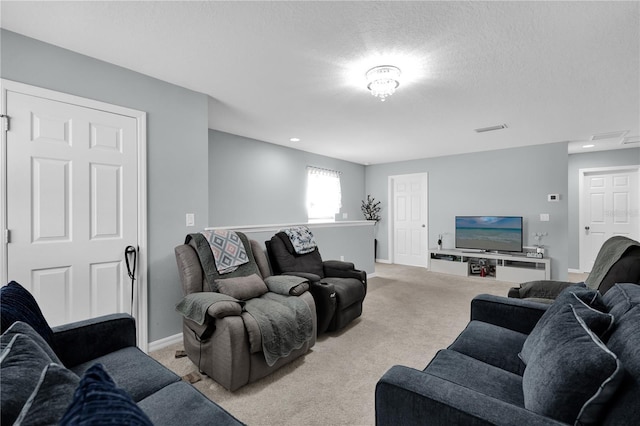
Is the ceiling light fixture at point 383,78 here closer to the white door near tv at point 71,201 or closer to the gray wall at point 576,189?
the white door near tv at point 71,201

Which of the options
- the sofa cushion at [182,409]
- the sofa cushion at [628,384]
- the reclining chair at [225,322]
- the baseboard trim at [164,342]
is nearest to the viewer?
the sofa cushion at [628,384]

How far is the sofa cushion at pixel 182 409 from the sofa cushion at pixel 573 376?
42.2 inches

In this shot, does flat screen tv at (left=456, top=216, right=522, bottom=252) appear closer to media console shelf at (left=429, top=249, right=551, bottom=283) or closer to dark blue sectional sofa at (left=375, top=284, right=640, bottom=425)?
media console shelf at (left=429, top=249, right=551, bottom=283)

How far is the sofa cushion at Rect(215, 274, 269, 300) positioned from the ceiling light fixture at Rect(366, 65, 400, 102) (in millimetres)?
2007

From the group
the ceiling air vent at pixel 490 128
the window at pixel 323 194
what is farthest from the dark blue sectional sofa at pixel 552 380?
the window at pixel 323 194

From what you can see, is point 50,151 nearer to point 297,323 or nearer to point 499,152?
point 297,323

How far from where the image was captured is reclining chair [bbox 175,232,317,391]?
6.52 feet

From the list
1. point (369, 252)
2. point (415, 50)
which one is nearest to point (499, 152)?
point (369, 252)

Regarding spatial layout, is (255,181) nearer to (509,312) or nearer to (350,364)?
(350,364)

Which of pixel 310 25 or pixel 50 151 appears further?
pixel 50 151

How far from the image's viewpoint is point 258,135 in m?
4.66

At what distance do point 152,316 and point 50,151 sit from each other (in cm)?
156

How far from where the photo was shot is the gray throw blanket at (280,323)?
82.0 inches

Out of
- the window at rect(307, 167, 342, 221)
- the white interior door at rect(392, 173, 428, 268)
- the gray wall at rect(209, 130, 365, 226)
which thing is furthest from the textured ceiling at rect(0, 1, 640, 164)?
the white interior door at rect(392, 173, 428, 268)
